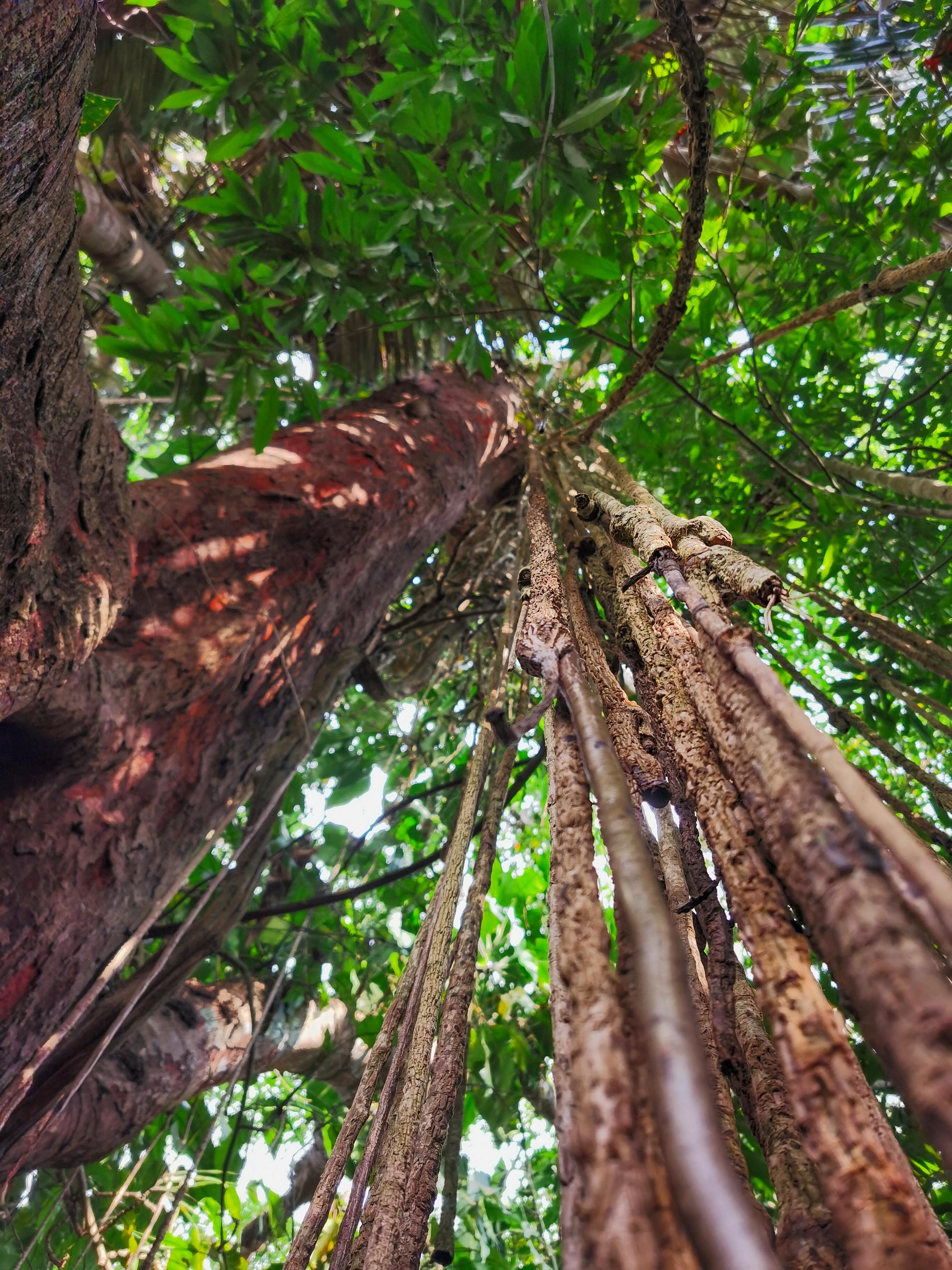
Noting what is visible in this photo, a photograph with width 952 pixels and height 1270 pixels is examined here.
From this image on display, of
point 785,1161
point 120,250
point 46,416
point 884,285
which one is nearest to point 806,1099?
point 785,1161

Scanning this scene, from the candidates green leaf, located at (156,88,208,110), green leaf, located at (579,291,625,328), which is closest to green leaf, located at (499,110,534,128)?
green leaf, located at (579,291,625,328)

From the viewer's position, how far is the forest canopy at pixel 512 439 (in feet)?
2.10

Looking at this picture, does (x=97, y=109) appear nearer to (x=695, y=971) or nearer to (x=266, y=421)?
(x=266, y=421)

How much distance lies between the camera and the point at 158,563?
994mm

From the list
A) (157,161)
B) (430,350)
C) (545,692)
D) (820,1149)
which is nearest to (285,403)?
(430,350)

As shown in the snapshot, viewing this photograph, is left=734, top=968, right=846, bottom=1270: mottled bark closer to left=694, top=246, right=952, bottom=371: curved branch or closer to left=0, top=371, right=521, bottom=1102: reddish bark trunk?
left=0, top=371, right=521, bottom=1102: reddish bark trunk

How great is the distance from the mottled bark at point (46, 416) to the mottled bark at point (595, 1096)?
1.71 feet

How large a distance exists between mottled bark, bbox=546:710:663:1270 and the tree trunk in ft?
3.41

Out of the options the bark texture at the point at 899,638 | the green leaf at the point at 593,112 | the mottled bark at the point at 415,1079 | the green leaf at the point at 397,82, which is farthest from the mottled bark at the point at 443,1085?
the green leaf at the point at 397,82

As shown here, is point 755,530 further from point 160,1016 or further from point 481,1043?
point 160,1016

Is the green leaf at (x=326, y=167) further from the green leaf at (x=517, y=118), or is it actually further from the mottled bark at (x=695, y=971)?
the mottled bark at (x=695, y=971)

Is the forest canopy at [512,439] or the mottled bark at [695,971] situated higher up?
the forest canopy at [512,439]

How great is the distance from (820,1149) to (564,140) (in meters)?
1.38

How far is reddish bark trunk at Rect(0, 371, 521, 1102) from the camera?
0.76 meters
